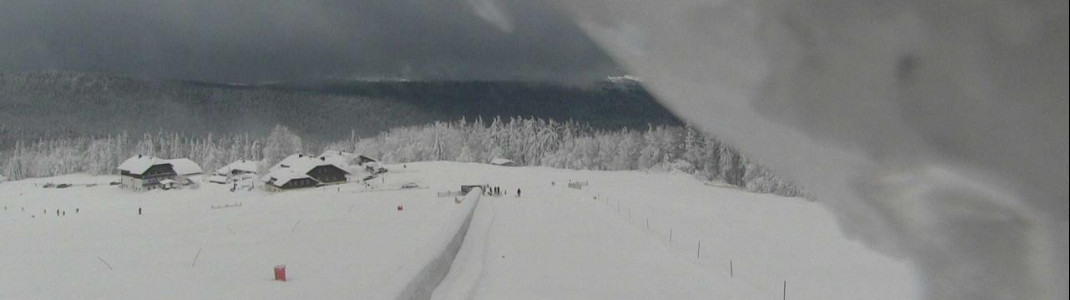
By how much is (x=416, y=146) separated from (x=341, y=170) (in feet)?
132

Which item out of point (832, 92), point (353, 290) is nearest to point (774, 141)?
point (832, 92)

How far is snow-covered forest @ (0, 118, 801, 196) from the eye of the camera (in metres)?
65.4

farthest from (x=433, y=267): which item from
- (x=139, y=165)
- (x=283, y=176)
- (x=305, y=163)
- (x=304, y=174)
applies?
(x=139, y=165)

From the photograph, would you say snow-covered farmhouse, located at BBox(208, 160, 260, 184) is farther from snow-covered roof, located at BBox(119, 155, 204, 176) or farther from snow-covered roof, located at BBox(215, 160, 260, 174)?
snow-covered roof, located at BBox(119, 155, 204, 176)

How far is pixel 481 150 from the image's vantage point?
308 ft

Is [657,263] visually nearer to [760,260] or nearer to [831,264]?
[760,260]

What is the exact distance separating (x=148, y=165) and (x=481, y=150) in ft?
144

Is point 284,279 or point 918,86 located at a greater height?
point 918,86

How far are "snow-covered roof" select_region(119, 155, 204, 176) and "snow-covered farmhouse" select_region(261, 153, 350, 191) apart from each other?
56.6 ft

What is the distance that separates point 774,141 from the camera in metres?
1.83

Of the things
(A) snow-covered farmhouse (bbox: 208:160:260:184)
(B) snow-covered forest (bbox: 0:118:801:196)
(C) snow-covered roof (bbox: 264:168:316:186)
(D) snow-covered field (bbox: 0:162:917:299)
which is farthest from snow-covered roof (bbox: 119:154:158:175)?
(D) snow-covered field (bbox: 0:162:917:299)

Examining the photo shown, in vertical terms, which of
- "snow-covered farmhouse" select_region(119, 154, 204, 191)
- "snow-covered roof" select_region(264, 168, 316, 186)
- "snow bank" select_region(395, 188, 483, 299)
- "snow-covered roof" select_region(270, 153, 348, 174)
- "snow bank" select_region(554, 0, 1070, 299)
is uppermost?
"snow bank" select_region(554, 0, 1070, 299)

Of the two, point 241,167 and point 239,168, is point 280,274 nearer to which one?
point 239,168

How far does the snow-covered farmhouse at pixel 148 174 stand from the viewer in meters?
63.4
